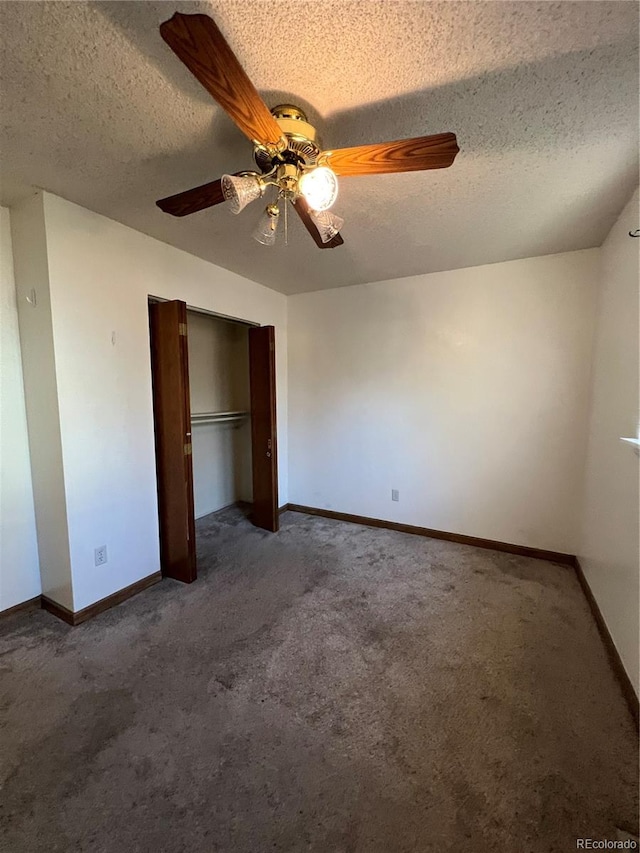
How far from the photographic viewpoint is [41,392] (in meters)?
2.12

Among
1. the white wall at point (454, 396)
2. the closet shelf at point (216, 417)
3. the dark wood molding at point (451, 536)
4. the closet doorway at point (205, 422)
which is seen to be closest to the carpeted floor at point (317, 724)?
the dark wood molding at point (451, 536)

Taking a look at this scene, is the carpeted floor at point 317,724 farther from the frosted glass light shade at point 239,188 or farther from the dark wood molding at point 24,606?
the frosted glass light shade at point 239,188

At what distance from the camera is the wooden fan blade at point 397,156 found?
3.74ft

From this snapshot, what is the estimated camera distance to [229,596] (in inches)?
97.7

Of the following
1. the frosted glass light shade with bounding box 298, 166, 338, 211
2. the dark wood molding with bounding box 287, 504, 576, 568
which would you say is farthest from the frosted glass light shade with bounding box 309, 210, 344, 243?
the dark wood molding with bounding box 287, 504, 576, 568

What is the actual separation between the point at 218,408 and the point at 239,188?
10.3ft

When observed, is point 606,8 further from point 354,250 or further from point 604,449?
point 604,449

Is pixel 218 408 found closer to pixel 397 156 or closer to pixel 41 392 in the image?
pixel 41 392

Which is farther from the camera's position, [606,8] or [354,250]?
[354,250]

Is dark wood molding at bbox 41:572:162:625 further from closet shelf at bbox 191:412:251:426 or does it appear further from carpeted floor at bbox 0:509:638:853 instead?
closet shelf at bbox 191:412:251:426

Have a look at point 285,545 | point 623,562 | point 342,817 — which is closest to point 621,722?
point 623,562

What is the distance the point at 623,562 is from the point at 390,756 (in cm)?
150

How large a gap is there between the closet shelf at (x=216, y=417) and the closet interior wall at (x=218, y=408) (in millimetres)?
21

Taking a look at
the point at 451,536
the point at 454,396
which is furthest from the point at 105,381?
the point at 451,536
